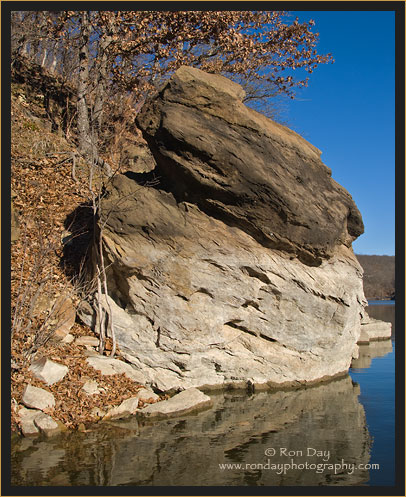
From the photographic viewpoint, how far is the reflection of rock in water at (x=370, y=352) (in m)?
14.5

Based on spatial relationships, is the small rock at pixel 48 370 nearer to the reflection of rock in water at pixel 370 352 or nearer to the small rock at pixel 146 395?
the small rock at pixel 146 395

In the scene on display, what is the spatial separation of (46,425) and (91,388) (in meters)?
1.20

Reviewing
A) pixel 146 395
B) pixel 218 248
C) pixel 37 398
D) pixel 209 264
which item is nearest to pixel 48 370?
pixel 37 398

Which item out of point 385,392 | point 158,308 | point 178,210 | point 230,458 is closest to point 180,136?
point 178,210

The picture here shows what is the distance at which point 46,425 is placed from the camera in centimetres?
697

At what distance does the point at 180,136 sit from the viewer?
9.78 metres

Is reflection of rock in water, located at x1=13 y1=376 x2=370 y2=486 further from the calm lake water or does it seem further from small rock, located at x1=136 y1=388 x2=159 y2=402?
small rock, located at x1=136 y1=388 x2=159 y2=402

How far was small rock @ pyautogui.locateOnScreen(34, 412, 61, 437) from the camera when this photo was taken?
22.7ft

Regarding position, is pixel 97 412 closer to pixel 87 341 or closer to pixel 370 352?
pixel 87 341

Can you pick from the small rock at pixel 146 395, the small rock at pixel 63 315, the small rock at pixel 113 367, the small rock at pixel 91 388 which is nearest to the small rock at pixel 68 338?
the small rock at pixel 63 315

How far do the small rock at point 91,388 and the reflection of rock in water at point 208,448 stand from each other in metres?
0.83

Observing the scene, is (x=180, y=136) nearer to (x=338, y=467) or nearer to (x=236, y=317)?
(x=236, y=317)

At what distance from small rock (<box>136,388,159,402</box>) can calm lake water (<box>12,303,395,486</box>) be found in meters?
0.91

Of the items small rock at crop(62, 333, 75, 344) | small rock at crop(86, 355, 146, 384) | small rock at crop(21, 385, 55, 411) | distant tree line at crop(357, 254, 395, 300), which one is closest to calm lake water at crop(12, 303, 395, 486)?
small rock at crop(21, 385, 55, 411)
